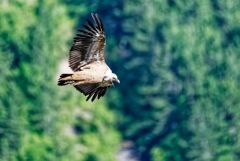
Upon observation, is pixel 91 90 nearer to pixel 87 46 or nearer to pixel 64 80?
pixel 87 46

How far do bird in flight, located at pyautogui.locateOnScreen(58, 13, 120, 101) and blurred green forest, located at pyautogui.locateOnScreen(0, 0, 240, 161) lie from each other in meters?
43.2

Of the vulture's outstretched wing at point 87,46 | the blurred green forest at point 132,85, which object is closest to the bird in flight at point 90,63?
the vulture's outstretched wing at point 87,46

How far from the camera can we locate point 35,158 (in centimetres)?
7944

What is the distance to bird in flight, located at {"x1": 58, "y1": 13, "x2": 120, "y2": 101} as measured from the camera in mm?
35375

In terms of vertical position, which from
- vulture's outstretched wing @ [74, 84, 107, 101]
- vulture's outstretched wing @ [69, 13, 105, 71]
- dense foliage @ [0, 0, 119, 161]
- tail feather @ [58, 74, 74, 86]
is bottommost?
tail feather @ [58, 74, 74, 86]

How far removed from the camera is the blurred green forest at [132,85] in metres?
85.5

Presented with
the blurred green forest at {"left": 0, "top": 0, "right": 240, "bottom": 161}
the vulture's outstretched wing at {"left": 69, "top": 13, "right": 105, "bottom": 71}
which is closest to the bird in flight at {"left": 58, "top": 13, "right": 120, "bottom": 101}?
the vulture's outstretched wing at {"left": 69, "top": 13, "right": 105, "bottom": 71}

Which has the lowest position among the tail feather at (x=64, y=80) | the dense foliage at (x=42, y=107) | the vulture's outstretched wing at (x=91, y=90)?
the tail feather at (x=64, y=80)

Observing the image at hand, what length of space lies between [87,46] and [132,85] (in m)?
60.8

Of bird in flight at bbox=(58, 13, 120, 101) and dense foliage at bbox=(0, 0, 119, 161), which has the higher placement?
dense foliage at bbox=(0, 0, 119, 161)

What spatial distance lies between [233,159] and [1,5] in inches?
887

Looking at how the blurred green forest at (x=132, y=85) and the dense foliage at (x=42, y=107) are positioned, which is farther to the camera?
the blurred green forest at (x=132, y=85)

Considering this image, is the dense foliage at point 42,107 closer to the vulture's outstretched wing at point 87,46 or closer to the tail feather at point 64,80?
the vulture's outstretched wing at point 87,46

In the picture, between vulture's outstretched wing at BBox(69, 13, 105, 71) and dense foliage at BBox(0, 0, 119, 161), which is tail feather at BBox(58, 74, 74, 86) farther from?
dense foliage at BBox(0, 0, 119, 161)
